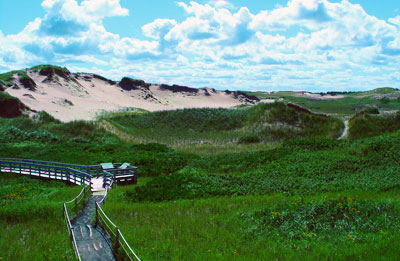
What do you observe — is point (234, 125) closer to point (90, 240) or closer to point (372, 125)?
point (372, 125)

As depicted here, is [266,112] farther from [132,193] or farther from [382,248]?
[382,248]

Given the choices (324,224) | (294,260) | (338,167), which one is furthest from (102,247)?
(338,167)

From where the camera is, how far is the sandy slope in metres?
73.4

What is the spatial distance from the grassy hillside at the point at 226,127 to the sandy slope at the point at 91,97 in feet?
54.1

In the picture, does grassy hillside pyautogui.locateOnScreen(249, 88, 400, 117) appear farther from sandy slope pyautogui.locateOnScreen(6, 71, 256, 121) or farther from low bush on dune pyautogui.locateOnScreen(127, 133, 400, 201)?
low bush on dune pyautogui.locateOnScreen(127, 133, 400, 201)

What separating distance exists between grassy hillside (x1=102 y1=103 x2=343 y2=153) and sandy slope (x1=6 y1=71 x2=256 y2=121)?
54.1ft

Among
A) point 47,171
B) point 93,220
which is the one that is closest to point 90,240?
point 93,220

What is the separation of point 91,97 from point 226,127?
5579cm

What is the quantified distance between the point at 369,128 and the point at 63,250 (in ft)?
138

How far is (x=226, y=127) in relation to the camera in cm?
5488

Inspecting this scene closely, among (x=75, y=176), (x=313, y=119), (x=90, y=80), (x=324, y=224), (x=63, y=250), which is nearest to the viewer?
(x=63, y=250)

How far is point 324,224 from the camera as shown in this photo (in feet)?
40.8

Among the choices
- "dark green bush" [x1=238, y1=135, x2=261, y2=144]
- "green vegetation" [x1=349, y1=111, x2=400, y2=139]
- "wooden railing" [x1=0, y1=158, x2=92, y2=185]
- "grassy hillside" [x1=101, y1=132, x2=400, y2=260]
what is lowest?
"wooden railing" [x1=0, y1=158, x2=92, y2=185]

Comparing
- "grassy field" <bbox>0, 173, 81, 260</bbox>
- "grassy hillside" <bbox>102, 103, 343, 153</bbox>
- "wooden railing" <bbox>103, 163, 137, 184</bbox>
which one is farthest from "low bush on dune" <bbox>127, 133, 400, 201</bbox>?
"grassy hillside" <bbox>102, 103, 343, 153</bbox>
